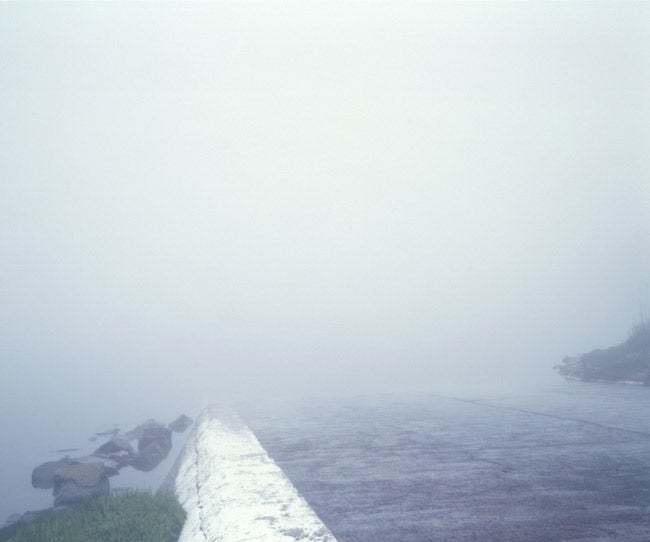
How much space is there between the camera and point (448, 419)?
1305 cm

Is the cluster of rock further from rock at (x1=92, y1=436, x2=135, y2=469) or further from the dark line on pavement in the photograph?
the dark line on pavement

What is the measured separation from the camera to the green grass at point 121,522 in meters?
6.78

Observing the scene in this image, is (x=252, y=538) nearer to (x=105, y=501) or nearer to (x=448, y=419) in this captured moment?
(x=105, y=501)

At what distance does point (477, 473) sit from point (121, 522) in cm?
489

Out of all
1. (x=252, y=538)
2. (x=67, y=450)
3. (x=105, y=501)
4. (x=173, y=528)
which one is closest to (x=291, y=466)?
(x=173, y=528)

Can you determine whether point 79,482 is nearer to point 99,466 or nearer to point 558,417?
point 99,466

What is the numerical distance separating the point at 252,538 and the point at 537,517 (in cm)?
280

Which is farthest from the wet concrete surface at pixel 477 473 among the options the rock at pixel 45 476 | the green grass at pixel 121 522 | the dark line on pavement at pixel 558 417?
the rock at pixel 45 476

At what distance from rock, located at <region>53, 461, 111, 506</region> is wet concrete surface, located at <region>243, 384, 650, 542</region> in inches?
174

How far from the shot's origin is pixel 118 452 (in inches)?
862

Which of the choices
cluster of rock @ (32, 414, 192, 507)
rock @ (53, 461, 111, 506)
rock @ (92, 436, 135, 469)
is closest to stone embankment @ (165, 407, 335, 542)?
rock @ (53, 461, 111, 506)

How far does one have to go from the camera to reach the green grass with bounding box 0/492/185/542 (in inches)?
267

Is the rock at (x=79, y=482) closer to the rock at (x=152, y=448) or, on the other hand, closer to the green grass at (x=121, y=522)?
the green grass at (x=121, y=522)

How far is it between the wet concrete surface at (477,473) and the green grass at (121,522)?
174 centimetres
